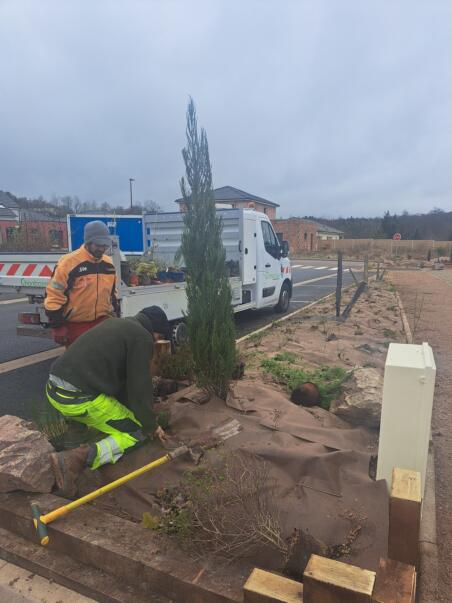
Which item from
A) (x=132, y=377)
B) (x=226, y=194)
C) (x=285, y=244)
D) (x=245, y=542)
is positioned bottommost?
(x=245, y=542)

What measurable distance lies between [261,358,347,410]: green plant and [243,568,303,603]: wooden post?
2514 millimetres

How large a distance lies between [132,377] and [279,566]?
1.57 meters

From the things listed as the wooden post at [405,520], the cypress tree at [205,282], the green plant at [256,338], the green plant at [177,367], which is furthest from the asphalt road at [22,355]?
the wooden post at [405,520]

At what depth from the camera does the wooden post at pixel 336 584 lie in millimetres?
1716

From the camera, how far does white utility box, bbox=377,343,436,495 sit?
2455 mm

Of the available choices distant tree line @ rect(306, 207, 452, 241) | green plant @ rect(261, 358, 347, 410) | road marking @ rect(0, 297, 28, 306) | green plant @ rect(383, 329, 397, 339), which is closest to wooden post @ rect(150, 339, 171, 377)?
green plant @ rect(261, 358, 347, 410)

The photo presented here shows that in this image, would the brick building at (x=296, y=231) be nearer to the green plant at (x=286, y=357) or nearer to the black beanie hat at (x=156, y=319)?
the green plant at (x=286, y=357)

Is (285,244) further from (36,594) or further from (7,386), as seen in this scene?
(36,594)

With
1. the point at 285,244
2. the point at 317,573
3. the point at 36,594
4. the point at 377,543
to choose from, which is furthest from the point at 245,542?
the point at 285,244

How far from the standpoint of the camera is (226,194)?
40906 millimetres

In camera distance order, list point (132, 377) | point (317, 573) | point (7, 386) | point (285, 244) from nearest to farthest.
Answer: point (317, 573) → point (132, 377) → point (7, 386) → point (285, 244)

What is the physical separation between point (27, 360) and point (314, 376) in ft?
14.2

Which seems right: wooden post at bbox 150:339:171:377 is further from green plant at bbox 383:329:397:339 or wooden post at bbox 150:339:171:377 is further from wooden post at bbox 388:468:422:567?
green plant at bbox 383:329:397:339

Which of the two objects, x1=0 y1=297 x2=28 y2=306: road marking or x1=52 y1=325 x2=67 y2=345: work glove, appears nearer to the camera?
x1=52 y1=325 x2=67 y2=345: work glove
